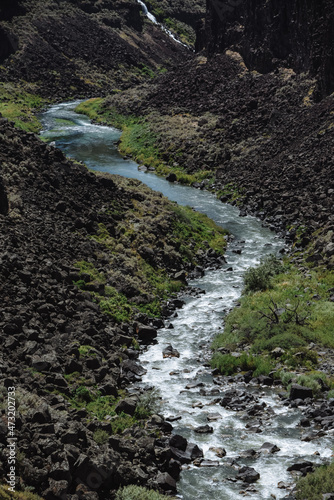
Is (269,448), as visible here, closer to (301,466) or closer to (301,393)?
(301,466)

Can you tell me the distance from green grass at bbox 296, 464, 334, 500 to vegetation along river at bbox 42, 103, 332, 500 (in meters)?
0.58

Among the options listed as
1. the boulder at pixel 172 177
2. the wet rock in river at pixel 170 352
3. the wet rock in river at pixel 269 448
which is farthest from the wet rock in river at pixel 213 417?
the boulder at pixel 172 177

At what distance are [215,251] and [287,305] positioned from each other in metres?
12.1

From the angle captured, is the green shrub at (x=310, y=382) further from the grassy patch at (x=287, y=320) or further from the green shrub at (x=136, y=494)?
the green shrub at (x=136, y=494)

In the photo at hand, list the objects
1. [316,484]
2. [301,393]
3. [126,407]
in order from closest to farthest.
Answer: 1. [316,484]
2. [126,407]
3. [301,393]

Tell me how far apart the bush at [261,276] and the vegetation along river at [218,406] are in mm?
986

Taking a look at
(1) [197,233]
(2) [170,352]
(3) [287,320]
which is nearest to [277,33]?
(1) [197,233]

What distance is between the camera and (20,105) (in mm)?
100688

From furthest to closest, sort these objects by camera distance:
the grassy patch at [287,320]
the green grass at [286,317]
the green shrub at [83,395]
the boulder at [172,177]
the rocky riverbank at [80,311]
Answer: the boulder at [172,177], the green grass at [286,317], the grassy patch at [287,320], the green shrub at [83,395], the rocky riverbank at [80,311]

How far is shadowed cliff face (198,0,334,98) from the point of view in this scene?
63219 mm

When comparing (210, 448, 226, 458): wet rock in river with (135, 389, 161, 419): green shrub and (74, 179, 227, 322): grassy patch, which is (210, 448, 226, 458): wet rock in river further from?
(74, 179, 227, 322): grassy patch

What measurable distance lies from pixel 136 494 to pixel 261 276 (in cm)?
1963

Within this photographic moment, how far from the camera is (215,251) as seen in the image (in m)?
40.2

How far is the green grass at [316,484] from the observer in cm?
1445
